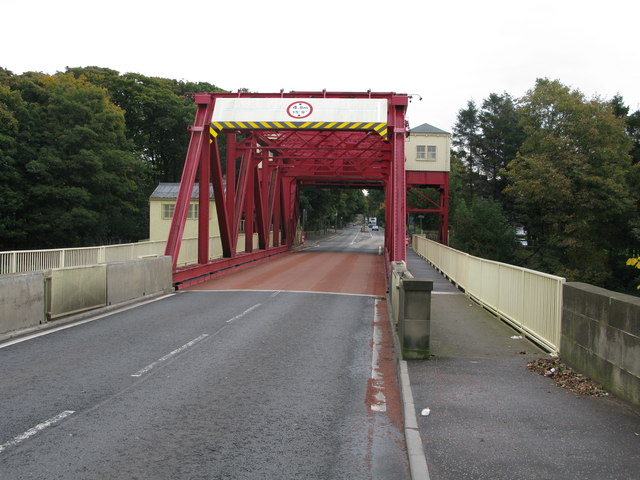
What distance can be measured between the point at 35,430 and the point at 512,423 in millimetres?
4378

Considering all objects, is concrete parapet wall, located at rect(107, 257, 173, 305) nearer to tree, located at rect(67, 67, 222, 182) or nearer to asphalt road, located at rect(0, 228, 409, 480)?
asphalt road, located at rect(0, 228, 409, 480)

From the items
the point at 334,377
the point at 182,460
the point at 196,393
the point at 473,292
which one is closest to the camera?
the point at 182,460

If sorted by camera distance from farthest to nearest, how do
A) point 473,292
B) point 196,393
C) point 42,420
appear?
point 473,292 → point 196,393 → point 42,420

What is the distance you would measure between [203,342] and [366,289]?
31.4 feet

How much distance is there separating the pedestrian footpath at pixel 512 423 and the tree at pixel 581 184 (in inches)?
1189

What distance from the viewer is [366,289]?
1806 cm

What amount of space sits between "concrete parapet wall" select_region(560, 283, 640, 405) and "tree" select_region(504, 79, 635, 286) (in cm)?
3013

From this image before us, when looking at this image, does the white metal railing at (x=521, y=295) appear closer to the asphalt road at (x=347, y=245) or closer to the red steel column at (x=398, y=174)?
Result: the red steel column at (x=398, y=174)

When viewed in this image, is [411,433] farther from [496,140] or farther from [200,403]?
[496,140]

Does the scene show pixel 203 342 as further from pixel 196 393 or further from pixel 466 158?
pixel 466 158

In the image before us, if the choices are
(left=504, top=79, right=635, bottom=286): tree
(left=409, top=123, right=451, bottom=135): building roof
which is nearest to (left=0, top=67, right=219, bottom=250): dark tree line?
(left=409, top=123, right=451, bottom=135): building roof

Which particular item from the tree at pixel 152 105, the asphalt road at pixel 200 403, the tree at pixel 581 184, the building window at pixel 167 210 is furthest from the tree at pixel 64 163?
the tree at pixel 581 184

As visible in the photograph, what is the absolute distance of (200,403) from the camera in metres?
5.95

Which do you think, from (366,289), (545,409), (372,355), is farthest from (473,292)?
(545,409)
